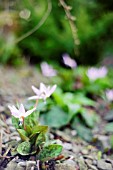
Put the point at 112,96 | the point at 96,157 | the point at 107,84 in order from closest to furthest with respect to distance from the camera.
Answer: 1. the point at 96,157
2. the point at 112,96
3. the point at 107,84

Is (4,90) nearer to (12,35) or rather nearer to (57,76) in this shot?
(57,76)

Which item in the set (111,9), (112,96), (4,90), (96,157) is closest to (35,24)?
(111,9)

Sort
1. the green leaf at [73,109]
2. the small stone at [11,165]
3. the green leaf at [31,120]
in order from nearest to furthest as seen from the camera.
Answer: the small stone at [11,165] < the green leaf at [31,120] < the green leaf at [73,109]

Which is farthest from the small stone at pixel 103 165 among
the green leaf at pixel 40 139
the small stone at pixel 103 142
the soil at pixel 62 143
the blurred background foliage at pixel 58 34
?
the blurred background foliage at pixel 58 34

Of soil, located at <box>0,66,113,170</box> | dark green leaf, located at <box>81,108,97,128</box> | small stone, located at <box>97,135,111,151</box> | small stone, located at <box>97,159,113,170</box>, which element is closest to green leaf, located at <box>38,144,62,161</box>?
soil, located at <box>0,66,113,170</box>

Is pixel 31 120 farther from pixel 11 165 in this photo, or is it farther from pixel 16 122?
pixel 11 165

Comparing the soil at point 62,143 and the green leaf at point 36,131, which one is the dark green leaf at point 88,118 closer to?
the soil at point 62,143

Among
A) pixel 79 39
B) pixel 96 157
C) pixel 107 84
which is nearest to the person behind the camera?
pixel 96 157

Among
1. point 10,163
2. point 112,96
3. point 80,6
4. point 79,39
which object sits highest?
point 80,6
